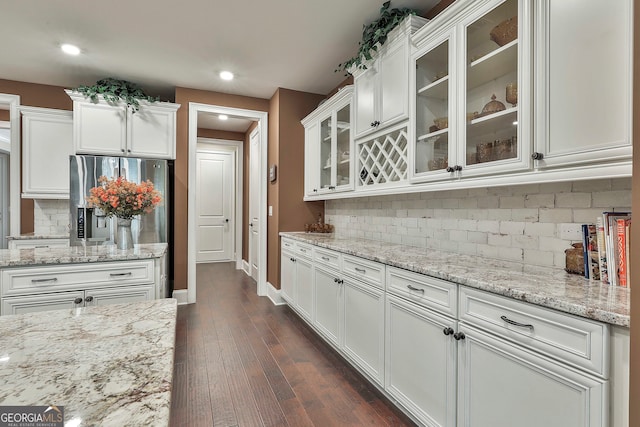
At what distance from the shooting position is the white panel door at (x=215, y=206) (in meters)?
6.60

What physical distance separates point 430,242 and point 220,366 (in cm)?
186

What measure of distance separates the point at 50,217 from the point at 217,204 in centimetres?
302

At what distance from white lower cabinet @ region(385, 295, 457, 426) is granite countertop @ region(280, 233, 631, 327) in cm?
22

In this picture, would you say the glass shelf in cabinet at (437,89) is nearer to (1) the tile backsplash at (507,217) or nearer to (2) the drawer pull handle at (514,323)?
(1) the tile backsplash at (507,217)

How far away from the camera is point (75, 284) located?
1.93m

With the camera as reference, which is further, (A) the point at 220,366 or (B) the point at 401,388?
(A) the point at 220,366

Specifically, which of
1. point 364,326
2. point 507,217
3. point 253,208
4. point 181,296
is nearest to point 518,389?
point 507,217

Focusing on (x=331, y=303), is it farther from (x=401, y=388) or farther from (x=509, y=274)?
(x=509, y=274)

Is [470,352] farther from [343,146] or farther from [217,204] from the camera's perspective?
[217,204]

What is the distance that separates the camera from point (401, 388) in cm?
178

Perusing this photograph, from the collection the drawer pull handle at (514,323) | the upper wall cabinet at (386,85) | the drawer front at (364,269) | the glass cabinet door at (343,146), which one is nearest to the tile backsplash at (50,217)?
the glass cabinet door at (343,146)

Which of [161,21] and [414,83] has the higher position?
[161,21]

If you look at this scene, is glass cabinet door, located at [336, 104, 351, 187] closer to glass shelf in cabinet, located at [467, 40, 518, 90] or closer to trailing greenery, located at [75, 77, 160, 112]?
glass shelf in cabinet, located at [467, 40, 518, 90]

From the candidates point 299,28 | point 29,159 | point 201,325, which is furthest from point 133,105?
point 201,325
